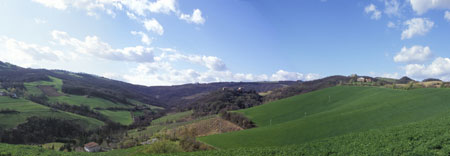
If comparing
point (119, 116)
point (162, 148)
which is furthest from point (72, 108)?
point (162, 148)

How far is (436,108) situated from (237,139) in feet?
131

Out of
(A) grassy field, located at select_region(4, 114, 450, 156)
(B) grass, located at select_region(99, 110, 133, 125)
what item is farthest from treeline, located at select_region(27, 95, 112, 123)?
(A) grassy field, located at select_region(4, 114, 450, 156)

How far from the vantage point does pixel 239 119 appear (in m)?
83.9

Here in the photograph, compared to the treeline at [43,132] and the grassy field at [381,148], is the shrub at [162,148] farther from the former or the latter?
the treeline at [43,132]

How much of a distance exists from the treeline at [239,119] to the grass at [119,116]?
10318 centimetres

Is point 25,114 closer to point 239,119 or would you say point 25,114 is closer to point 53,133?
point 53,133

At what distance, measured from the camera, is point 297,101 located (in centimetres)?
8819

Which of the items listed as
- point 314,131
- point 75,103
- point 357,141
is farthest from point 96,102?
point 357,141

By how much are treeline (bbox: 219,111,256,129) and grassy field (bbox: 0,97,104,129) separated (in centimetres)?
9615

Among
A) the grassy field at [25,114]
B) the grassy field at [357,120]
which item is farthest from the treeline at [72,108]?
the grassy field at [357,120]

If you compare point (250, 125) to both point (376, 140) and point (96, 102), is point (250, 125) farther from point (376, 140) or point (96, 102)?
point (96, 102)

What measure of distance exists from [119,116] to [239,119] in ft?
434

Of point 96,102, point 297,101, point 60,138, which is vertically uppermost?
point 297,101

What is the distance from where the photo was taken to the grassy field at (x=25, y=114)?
113 meters
